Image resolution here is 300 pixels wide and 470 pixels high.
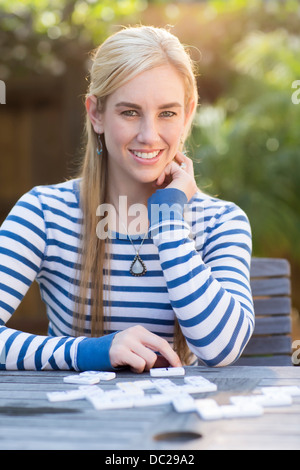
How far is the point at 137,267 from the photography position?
2049mm

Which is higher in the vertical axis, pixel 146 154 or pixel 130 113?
pixel 130 113

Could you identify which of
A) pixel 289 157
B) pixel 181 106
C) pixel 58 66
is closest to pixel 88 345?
pixel 181 106

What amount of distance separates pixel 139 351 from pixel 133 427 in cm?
46

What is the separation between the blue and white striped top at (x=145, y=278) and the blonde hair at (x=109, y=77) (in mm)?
42

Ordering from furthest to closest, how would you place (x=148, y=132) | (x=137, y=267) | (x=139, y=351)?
(x=137, y=267), (x=148, y=132), (x=139, y=351)

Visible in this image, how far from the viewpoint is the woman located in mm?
1838

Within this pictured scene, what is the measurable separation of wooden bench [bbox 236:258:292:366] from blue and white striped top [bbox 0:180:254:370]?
0.36 meters

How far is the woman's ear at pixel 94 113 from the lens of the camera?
2.11 m
